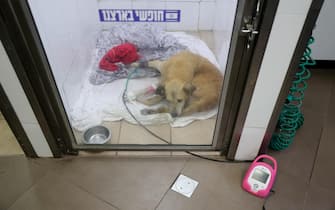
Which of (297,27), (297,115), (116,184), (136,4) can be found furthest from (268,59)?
(136,4)

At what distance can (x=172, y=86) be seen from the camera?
1.53m

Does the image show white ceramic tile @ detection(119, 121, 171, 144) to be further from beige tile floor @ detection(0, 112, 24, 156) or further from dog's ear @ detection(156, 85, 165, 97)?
beige tile floor @ detection(0, 112, 24, 156)

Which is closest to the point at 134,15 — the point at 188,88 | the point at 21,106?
the point at 188,88

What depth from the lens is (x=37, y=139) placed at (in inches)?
49.9

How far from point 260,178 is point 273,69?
556 millimetres

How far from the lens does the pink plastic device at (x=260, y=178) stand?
4.01 ft

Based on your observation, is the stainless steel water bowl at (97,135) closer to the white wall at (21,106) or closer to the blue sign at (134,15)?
the white wall at (21,106)

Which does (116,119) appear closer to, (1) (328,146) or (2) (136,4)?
(2) (136,4)

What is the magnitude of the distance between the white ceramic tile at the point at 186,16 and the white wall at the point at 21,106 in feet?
4.21

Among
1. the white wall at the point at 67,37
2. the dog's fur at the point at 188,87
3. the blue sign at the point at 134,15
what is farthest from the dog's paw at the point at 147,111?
the blue sign at the point at 134,15

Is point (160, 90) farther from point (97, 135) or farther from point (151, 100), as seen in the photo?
point (97, 135)

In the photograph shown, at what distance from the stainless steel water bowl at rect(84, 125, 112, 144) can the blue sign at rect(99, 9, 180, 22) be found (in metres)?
0.90

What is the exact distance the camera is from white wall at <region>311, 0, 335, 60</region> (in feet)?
5.40

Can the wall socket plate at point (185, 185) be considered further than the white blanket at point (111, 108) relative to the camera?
No
